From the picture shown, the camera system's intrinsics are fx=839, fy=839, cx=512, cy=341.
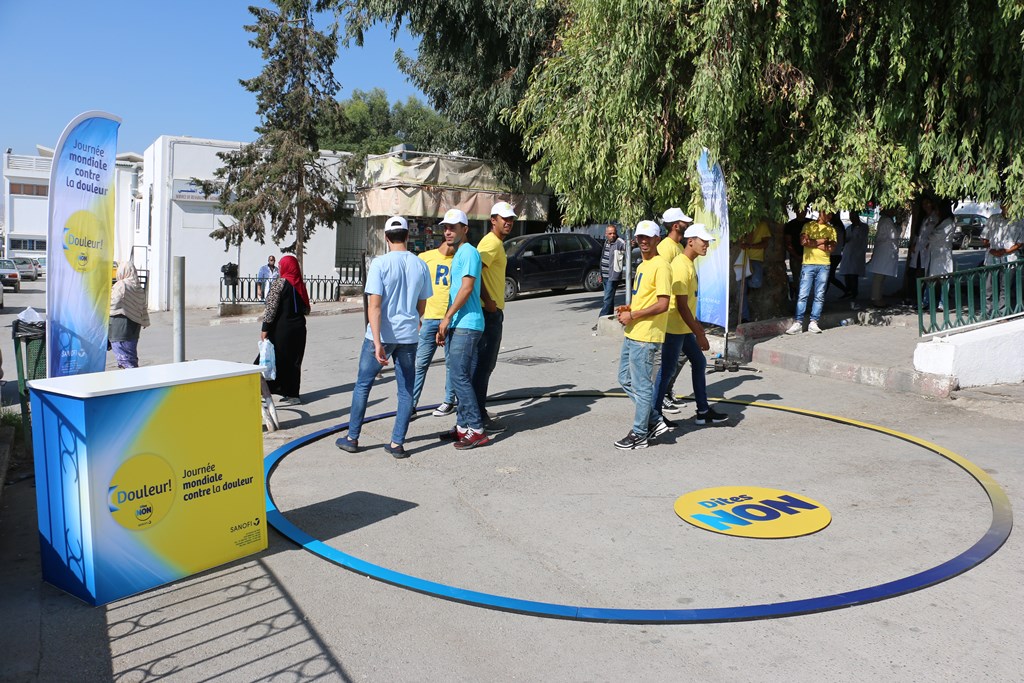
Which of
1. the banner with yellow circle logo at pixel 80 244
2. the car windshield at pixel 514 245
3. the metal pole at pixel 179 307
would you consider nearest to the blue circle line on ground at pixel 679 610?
the banner with yellow circle logo at pixel 80 244

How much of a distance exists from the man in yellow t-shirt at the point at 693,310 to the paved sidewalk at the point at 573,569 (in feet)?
0.76

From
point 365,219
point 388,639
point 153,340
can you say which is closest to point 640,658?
point 388,639

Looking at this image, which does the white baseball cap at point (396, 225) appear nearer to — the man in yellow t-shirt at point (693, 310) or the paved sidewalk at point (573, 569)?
the paved sidewalk at point (573, 569)

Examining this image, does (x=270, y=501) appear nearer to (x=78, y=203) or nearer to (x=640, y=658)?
(x=78, y=203)

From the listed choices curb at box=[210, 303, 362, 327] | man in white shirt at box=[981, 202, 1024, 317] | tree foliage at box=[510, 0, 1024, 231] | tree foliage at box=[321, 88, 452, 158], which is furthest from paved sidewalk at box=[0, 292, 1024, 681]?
tree foliage at box=[321, 88, 452, 158]

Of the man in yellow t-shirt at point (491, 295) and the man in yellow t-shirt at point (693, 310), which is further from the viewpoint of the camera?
the man in yellow t-shirt at point (491, 295)

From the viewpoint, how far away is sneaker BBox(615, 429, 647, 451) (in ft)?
23.5

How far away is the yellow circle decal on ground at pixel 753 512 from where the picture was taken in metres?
5.22

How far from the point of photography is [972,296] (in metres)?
9.77

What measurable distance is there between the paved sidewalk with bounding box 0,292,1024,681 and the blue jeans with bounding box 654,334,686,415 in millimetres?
401

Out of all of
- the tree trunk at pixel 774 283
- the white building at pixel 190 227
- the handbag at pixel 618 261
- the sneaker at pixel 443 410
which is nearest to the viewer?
the sneaker at pixel 443 410

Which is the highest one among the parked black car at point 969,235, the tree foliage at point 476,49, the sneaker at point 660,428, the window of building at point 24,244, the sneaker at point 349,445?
the tree foliage at point 476,49

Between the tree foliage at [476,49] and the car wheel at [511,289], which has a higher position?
the tree foliage at [476,49]

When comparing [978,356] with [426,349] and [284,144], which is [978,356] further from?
[284,144]
